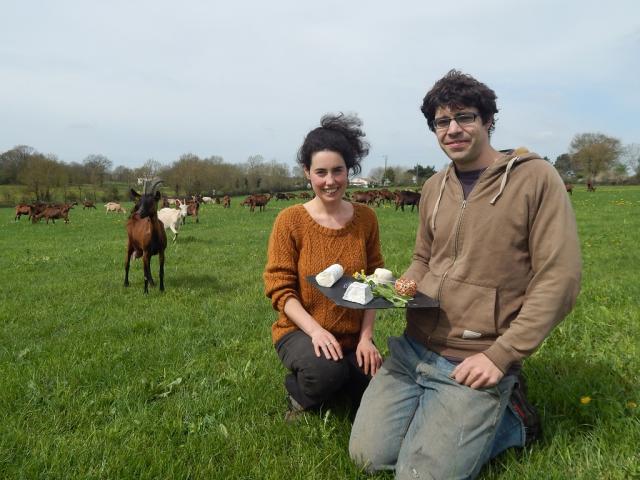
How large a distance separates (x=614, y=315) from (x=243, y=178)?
8032cm

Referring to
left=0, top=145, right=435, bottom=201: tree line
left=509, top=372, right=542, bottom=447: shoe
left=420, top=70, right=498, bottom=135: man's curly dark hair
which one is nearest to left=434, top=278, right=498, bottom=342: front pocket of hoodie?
left=509, top=372, right=542, bottom=447: shoe

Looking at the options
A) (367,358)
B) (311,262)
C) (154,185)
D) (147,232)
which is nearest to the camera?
(367,358)

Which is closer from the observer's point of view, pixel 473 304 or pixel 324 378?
pixel 473 304

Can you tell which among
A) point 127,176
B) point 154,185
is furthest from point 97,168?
point 154,185

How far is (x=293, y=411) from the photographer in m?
3.32

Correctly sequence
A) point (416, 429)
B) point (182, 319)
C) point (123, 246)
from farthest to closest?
1. point (123, 246)
2. point (182, 319)
3. point (416, 429)

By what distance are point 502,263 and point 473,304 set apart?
297 mm

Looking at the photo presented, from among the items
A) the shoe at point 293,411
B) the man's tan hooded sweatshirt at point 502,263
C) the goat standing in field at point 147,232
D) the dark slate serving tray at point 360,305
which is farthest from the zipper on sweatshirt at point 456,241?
the goat standing in field at point 147,232

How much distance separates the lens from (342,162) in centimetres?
324

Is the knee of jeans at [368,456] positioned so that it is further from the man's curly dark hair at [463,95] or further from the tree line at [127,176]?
the tree line at [127,176]

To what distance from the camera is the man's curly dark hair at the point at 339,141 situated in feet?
10.5

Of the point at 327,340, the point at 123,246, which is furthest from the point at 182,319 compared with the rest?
the point at 123,246

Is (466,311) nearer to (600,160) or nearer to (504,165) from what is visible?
(504,165)

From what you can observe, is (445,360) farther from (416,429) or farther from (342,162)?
(342,162)
